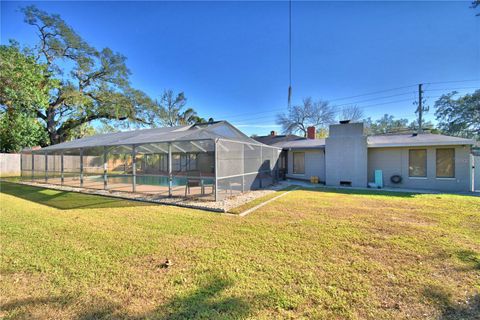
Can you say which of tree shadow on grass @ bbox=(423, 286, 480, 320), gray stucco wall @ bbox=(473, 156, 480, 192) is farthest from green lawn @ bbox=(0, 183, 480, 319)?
gray stucco wall @ bbox=(473, 156, 480, 192)

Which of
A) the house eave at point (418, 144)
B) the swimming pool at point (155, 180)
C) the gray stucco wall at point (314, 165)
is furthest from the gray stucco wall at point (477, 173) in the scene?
the swimming pool at point (155, 180)

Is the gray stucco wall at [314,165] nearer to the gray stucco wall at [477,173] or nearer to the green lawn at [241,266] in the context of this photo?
the gray stucco wall at [477,173]

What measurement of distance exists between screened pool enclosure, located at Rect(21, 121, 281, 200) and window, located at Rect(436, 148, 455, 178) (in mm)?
8037

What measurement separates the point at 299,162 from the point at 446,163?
7312 millimetres

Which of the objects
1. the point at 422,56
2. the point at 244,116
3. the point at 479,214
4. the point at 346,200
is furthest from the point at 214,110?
the point at 479,214

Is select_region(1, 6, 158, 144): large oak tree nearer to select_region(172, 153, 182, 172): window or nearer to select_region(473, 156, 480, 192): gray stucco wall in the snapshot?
select_region(172, 153, 182, 172): window

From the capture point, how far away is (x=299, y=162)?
14.8 meters

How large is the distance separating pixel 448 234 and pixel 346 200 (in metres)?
3.63

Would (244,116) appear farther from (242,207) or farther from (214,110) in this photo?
(242,207)

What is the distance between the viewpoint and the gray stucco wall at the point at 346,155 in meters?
11.8

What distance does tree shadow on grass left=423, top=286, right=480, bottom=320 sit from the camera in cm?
221

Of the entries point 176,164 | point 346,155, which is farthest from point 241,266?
point 176,164

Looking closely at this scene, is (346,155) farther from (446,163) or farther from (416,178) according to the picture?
(446,163)

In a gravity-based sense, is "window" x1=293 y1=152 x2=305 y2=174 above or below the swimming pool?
above
